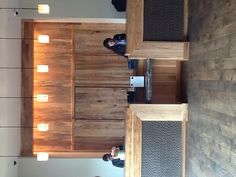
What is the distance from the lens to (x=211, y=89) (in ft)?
9.62

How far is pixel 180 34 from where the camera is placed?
3654mm

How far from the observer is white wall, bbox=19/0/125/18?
4781 mm

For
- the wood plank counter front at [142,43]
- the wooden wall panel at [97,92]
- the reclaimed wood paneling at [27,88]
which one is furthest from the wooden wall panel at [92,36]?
the wood plank counter front at [142,43]

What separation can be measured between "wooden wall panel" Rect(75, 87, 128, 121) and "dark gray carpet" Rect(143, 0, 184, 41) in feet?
5.51

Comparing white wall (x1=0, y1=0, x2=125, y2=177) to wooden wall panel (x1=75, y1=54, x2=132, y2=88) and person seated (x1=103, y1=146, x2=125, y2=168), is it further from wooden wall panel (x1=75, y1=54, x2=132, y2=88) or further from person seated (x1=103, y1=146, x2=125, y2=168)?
wooden wall panel (x1=75, y1=54, x2=132, y2=88)

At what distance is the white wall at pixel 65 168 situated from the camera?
5059 millimetres

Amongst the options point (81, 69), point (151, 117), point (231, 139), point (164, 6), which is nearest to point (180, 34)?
point (164, 6)

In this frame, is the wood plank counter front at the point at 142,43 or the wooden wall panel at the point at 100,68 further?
the wooden wall panel at the point at 100,68

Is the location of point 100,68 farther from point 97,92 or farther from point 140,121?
point 140,121

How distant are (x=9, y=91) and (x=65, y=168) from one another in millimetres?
1234

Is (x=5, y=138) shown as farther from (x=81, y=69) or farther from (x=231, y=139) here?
(x=231, y=139)

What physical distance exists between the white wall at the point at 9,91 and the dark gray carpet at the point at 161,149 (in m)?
1.67

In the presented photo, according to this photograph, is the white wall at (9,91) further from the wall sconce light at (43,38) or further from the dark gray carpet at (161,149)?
the dark gray carpet at (161,149)

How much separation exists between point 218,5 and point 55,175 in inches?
127
